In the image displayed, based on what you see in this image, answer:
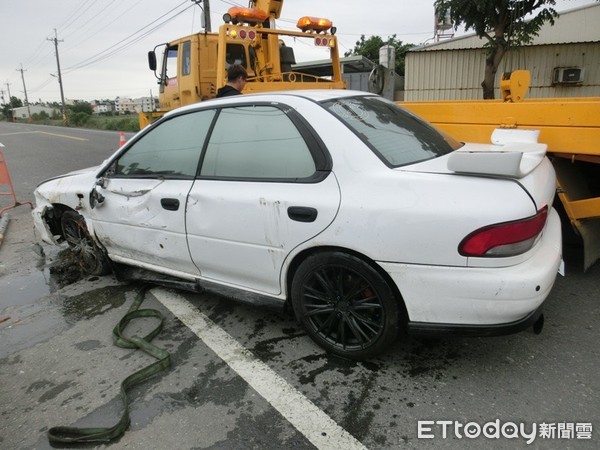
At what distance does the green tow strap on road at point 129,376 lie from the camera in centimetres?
215

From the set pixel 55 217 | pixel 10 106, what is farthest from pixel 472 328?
pixel 10 106

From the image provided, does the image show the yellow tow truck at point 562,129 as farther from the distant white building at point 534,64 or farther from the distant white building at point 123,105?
the distant white building at point 123,105

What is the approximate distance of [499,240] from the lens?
2064mm

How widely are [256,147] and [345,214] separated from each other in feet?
2.73

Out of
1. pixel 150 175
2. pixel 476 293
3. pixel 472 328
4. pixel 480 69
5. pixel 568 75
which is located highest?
pixel 480 69

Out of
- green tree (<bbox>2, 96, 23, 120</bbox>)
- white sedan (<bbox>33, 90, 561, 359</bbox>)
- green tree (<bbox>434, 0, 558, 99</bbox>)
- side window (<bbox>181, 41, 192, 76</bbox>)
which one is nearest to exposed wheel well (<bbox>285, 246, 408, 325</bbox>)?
white sedan (<bbox>33, 90, 561, 359</bbox>)

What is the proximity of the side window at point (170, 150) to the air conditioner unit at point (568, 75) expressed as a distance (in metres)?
14.7

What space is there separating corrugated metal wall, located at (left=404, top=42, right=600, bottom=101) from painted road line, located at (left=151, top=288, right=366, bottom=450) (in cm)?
1467

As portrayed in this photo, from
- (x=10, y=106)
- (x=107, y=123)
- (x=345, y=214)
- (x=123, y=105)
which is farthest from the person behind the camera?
(x=123, y=105)

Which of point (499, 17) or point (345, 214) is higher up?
point (499, 17)

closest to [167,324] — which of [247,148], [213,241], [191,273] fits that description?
[191,273]

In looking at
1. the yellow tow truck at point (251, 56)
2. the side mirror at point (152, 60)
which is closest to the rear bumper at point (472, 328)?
the yellow tow truck at point (251, 56)

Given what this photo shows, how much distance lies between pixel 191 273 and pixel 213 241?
481mm

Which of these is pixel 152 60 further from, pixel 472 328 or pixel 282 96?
pixel 472 328
